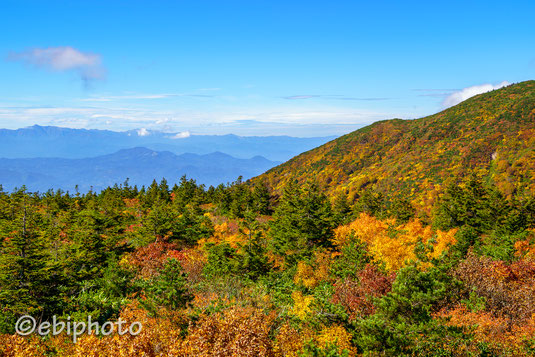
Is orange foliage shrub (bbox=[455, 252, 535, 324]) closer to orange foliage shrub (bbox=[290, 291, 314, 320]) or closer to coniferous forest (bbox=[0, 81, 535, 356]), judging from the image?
coniferous forest (bbox=[0, 81, 535, 356])

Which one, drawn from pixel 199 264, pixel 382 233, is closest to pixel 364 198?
pixel 382 233

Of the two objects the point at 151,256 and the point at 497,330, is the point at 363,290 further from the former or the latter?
the point at 151,256

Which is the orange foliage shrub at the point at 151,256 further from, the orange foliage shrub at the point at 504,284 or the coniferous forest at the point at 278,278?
the orange foliage shrub at the point at 504,284

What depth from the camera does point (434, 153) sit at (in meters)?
125

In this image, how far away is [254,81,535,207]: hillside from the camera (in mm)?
98125

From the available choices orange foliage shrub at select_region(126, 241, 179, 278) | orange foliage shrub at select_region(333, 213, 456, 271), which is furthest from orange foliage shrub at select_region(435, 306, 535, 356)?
orange foliage shrub at select_region(126, 241, 179, 278)

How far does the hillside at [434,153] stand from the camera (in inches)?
3863

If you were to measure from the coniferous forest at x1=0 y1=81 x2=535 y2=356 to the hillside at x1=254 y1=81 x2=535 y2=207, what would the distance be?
1638cm

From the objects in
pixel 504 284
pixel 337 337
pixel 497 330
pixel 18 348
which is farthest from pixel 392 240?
pixel 18 348

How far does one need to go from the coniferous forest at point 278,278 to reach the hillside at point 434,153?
1638 centimetres

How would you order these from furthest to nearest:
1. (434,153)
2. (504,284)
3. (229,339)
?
(434,153)
(504,284)
(229,339)

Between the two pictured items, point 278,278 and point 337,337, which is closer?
point 337,337

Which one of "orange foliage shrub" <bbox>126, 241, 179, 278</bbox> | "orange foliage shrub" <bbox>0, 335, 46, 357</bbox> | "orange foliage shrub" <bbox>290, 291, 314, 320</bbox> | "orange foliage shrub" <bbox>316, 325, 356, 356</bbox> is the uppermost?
"orange foliage shrub" <bbox>0, 335, 46, 357</bbox>

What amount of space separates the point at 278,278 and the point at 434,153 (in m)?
111
